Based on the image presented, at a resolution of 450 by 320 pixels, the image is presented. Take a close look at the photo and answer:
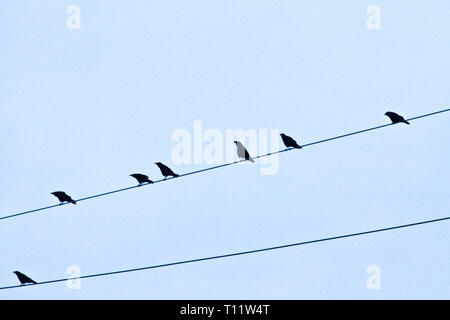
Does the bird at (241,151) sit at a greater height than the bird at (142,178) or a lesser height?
greater

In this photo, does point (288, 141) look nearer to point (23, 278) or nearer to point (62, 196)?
point (62, 196)

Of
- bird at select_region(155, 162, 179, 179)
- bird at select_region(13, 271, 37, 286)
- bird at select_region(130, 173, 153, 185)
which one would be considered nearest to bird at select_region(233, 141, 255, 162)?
Answer: bird at select_region(155, 162, 179, 179)

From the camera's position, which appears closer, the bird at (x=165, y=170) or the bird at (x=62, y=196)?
the bird at (x=165, y=170)

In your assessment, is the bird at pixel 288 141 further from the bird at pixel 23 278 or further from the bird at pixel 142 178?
the bird at pixel 23 278

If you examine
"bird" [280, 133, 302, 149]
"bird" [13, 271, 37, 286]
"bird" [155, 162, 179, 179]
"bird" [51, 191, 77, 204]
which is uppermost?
"bird" [280, 133, 302, 149]

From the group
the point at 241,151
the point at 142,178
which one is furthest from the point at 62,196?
the point at 241,151

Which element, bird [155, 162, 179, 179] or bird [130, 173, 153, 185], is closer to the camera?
bird [155, 162, 179, 179]

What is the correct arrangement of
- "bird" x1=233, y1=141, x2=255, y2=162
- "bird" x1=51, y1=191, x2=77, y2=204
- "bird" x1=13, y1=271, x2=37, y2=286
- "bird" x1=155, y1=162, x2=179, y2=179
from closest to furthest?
"bird" x1=233, y1=141, x2=255, y2=162
"bird" x1=155, y1=162, x2=179, y2=179
"bird" x1=51, y1=191, x2=77, y2=204
"bird" x1=13, y1=271, x2=37, y2=286

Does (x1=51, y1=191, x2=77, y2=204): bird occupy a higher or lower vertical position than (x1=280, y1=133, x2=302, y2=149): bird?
lower

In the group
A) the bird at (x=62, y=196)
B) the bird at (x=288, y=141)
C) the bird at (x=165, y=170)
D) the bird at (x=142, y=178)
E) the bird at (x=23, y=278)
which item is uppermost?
the bird at (x=288, y=141)

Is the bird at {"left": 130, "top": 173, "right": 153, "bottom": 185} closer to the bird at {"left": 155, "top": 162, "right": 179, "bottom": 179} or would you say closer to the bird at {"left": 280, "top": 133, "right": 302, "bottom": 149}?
the bird at {"left": 155, "top": 162, "right": 179, "bottom": 179}

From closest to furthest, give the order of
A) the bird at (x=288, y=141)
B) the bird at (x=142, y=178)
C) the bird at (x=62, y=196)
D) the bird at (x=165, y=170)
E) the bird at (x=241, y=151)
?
the bird at (x=241, y=151) → the bird at (x=288, y=141) → the bird at (x=165, y=170) → the bird at (x=142, y=178) → the bird at (x=62, y=196)

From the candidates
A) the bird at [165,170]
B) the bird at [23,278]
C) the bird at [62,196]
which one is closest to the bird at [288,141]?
the bird at [165,170]
